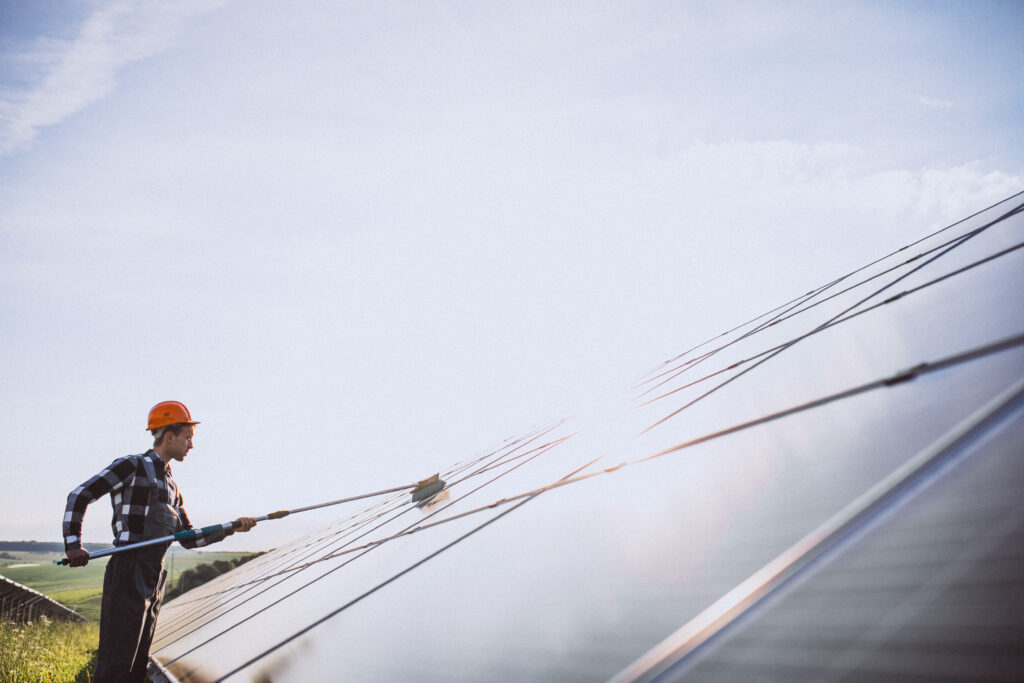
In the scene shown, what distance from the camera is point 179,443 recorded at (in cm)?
579

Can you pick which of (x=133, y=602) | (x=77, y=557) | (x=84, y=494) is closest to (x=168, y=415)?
(x=84, y=494)

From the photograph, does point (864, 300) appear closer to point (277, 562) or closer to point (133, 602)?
point (133, 602)

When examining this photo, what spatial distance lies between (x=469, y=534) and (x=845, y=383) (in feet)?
8.47

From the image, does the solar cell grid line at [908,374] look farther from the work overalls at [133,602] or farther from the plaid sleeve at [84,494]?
the plaid sleeve at [84,494]

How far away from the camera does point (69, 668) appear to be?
28.8ft

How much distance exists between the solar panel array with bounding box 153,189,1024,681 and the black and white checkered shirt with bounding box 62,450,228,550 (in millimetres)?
1460

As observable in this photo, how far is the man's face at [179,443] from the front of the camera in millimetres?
5754

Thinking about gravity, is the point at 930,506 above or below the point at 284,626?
above

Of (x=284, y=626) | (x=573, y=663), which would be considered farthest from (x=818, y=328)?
(x=284, y=626)

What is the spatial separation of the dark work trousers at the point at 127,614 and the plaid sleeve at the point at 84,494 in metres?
0.53

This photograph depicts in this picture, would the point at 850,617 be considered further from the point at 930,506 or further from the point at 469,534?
the point at 469,534

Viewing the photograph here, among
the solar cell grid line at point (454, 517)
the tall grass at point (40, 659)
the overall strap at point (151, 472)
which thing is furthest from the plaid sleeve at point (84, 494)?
the tall grass at point (40, 659)

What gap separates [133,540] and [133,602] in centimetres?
58

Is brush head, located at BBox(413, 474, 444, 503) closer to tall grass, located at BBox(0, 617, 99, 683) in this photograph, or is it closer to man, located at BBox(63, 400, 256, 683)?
man, located at BBox(63, 400, 256, 683)
